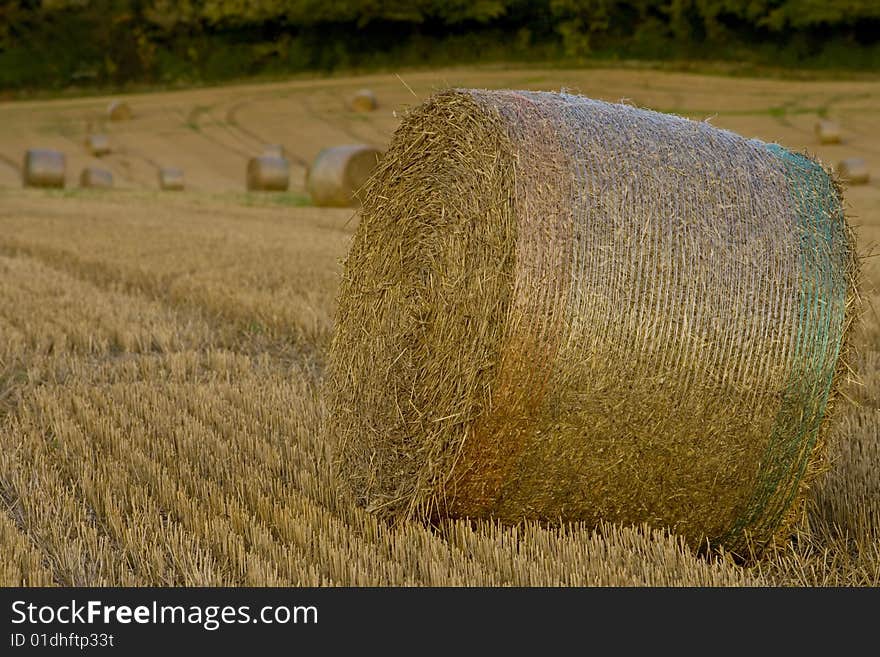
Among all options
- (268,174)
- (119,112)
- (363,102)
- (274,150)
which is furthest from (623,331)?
(119,112)

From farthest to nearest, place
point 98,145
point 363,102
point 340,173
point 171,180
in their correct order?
point 363,102 → point 98,145 → point 171,180 → point 340,173

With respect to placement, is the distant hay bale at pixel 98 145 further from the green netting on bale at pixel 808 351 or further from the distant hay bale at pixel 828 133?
the green netting on bale at pixel 808 351

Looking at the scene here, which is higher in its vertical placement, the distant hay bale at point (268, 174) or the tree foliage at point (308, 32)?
the tree foliage at point (308, 32)

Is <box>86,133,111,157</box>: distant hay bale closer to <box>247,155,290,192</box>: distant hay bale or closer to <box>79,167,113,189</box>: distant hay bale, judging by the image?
<box>79,167,113,189</box>: distant hay bale

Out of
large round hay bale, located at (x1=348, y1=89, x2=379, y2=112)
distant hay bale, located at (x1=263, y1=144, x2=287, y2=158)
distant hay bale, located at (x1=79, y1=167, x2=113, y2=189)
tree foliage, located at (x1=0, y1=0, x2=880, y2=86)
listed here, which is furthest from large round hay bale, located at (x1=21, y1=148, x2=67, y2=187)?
tree foliage, located at (x1=0, y1=0, x2=880, y2=86)

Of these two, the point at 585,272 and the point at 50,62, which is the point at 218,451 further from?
the point at 50,62

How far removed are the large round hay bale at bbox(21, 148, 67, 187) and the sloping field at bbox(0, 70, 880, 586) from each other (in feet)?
35.0

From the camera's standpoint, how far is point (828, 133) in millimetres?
24266

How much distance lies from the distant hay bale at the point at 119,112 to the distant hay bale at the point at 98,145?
2.96 metres

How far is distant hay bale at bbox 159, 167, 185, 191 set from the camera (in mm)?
21875

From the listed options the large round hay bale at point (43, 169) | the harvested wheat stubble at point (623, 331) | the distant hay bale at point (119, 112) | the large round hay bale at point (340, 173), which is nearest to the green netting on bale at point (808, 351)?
the harvested wheat stubble at point (623, 331)

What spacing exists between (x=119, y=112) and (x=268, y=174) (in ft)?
35.6

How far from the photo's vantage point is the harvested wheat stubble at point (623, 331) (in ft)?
8.99

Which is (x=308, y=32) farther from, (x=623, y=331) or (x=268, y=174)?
(x=623, y=331)
